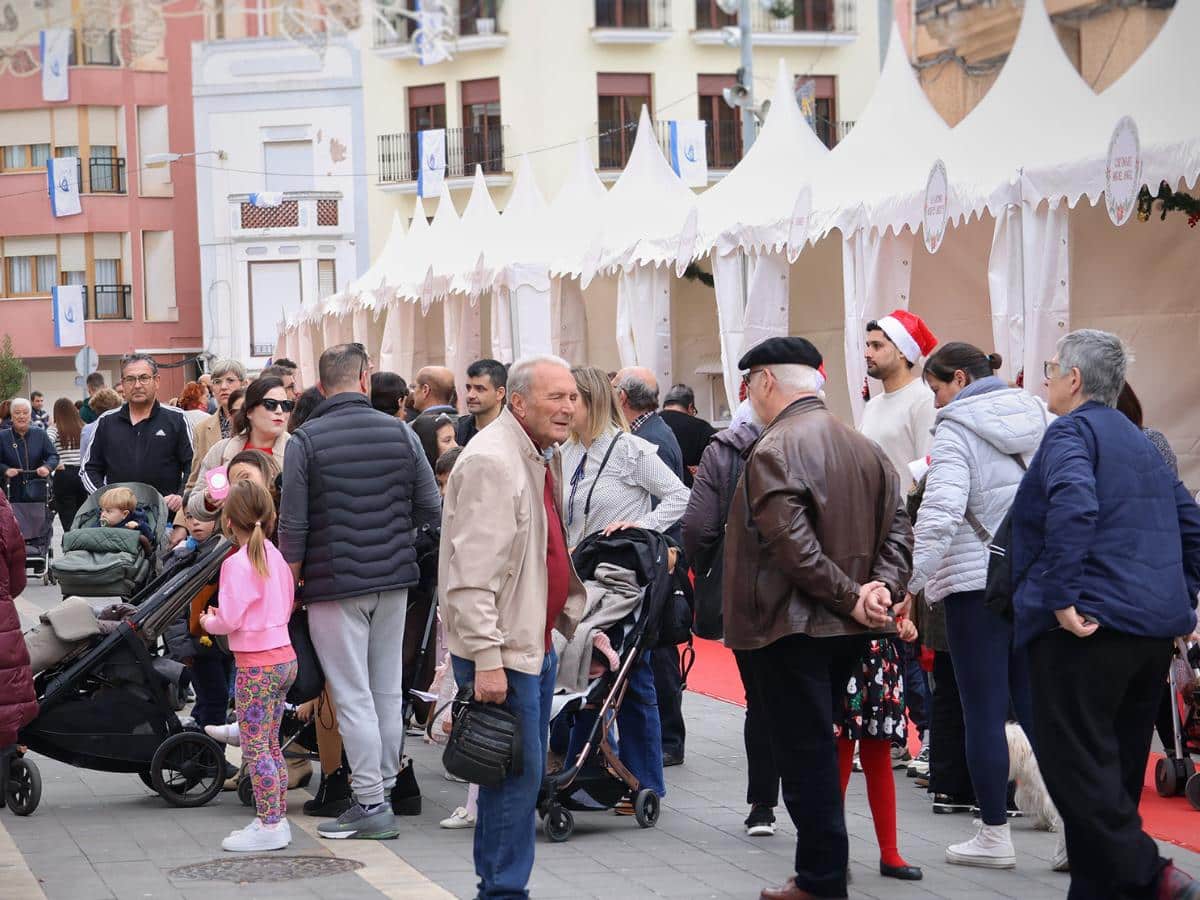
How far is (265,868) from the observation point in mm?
6961

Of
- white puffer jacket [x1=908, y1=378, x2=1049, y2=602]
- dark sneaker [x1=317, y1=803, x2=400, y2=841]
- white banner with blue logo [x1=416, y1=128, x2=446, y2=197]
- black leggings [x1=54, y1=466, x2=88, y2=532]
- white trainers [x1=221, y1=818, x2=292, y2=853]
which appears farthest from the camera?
white banner with blue logo [x1=416, y1=128, x2=446, y2=197]

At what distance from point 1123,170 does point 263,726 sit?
20.2 feet

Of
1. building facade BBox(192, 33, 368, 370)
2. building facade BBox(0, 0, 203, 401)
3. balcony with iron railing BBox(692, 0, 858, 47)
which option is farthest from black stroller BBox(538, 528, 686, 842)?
balcony with iron railing BBox(692, 0, 858, 47)

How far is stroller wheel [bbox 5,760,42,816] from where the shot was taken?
7.99m

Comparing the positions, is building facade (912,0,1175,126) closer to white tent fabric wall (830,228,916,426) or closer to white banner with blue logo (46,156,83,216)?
white tent fabric wall (830,228,916,426)

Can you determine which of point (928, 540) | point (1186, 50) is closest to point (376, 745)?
point (928, 540)

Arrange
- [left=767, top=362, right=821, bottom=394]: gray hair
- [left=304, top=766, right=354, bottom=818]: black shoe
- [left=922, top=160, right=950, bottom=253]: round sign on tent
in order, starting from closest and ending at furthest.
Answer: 1. [left=767, top=362, right=821, bottom=394]: gray hair
2. [left=304, top=766, right=354, bottom=818]: black shoe
3. [left=922, top=160, right=950, bottom=253]: round sign on tent

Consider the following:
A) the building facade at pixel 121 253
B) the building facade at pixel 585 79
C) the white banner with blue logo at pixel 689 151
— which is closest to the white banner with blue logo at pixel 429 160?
the white banner with blue logo at pixel 689 151

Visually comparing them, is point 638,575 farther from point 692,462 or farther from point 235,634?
point 692,462

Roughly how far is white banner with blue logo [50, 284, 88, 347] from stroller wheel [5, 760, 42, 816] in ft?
149

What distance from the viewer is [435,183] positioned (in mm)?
38500

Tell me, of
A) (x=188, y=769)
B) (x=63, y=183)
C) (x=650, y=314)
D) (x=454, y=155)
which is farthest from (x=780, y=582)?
(x=454, y=155)

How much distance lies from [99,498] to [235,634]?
3.69 m

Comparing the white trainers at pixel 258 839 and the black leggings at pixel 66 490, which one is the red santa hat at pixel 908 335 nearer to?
the white trainers at pixel 258 839
